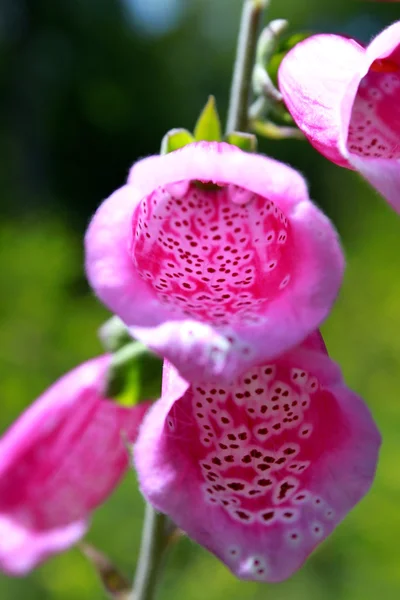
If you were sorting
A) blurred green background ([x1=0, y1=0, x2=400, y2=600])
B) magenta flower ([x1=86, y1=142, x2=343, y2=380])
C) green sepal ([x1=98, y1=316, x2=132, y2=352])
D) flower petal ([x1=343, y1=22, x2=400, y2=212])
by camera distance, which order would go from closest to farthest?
1. magenta flower ([x1=86, y1=142, x2=343, y2=380])
2. flower petal ([x1=343, y1=22, x2=400, y2=212])
3. green sepal ([x1=98, y1=316, x2=132, y2=352])
4. blurred green background ([x1=0, y1=0, x2=400, y2=600])

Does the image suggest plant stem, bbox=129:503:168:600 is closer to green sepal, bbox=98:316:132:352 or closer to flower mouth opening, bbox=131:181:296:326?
green sepal, bbox=98:316:132:352

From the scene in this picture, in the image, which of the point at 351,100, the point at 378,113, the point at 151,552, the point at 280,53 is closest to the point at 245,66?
the point at 280,53

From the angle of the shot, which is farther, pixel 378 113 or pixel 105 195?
pixel 105 195

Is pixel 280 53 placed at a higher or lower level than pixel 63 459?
higher

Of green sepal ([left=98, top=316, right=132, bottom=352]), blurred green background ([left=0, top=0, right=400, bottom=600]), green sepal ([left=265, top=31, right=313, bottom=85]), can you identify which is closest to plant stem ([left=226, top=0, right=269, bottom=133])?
green sepal ([left=265, top=31, right=313, bottom=85])

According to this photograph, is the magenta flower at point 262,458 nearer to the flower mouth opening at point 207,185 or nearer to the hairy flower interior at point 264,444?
the hairy flower interior at point 264,444

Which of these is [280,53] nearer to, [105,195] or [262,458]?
[262,458]

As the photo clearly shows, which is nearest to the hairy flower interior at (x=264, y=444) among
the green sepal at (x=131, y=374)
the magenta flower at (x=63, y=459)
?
the green sepal at (x=131, y=374)

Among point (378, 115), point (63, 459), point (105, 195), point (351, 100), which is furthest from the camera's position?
point (105, 195)
